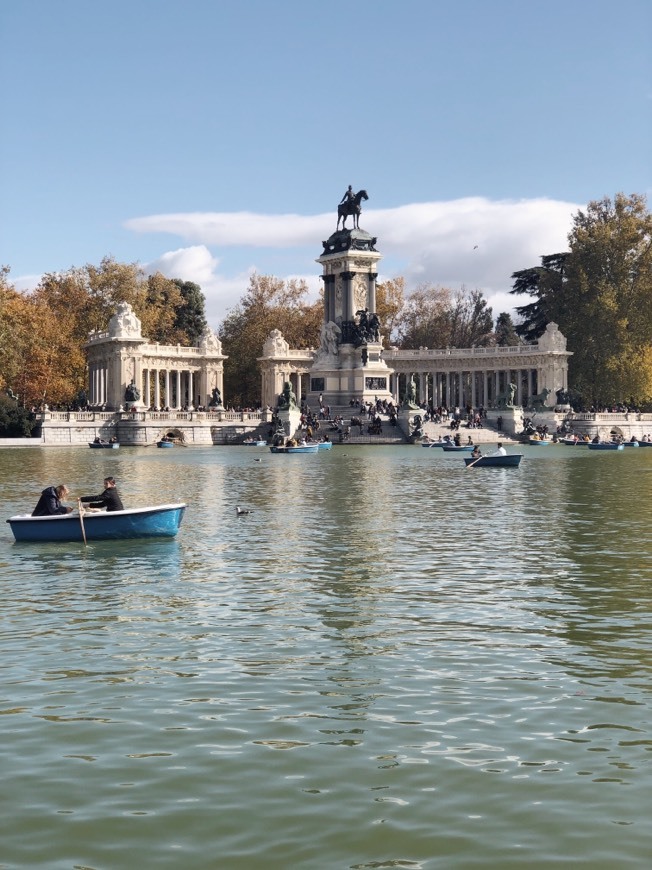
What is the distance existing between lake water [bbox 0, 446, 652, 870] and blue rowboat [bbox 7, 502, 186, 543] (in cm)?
31

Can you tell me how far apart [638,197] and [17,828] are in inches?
4171

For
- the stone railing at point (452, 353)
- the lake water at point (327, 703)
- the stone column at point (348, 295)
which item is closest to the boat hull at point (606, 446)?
the stone column at point (348, 295)

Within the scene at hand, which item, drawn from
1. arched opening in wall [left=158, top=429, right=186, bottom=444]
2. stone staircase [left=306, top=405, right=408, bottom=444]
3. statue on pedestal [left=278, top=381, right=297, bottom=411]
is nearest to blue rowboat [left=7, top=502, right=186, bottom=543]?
stone staircase [left=306, top=405, right=408, bottom=444]

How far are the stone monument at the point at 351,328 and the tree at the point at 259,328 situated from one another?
2469 centimetres

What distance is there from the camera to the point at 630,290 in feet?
350

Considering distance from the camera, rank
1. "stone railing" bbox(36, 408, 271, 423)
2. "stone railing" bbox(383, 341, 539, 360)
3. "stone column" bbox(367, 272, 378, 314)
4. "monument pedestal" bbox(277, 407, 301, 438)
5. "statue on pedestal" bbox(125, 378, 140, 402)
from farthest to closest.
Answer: "stone railing" bbox(383, 341, 539, 360), "stone column" bbox(367, 272, 378, 314), "statue on pedestal" bbox(125, 378, 140, 402), "stone railing" bbox(36, 408, 271, 423), "monument pedestal" bbox(277, 407, 301, 438)

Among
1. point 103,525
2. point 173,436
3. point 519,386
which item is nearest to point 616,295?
point 519,386

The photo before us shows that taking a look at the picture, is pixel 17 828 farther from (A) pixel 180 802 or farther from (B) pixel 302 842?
(B) pixel 302 842

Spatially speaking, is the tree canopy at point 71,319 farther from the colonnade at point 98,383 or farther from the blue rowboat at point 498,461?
the blue rowboat at point 498,461

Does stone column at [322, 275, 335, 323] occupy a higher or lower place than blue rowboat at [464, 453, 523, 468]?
higher

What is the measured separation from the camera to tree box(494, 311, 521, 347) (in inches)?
5586

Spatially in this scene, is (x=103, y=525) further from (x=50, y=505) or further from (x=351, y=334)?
(x=351, y=334)

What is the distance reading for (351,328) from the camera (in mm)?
100250

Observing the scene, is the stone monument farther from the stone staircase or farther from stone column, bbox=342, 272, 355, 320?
the stone staircase
